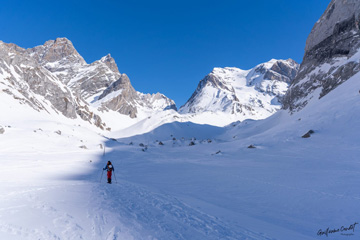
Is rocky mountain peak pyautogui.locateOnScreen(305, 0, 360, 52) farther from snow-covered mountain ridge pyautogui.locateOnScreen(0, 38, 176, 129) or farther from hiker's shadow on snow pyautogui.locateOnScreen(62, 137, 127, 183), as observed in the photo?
snow-covered mountain ridge pyautogui.locateOnScreen(0, 38, 176, 129)

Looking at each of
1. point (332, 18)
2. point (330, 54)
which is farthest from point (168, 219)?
point (332, 18)

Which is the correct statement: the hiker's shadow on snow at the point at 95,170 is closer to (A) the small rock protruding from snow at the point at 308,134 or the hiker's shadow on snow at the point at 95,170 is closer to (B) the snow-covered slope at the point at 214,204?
(B) the snow-covered slope at the point at 214,204

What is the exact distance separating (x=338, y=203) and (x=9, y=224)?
12.6m

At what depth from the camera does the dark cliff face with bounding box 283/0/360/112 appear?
39750 mm

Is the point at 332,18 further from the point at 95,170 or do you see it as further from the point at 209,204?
the point at 95,170

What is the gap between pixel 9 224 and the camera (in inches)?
213

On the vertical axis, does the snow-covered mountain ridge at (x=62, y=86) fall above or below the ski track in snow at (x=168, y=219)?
above

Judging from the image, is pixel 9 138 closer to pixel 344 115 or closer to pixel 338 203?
pixel 338 203

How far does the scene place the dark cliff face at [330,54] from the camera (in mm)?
39750

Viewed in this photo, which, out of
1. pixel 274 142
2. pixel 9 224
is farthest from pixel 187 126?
pixel 9 224

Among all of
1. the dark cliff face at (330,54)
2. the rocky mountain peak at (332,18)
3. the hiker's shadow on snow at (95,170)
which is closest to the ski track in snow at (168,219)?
the hiker's shadow on snow at (95,170)

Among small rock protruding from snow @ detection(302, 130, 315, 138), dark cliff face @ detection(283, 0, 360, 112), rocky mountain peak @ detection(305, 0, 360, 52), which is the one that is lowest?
small rock protruding from snow @ detection(302, 130, 315, 138)

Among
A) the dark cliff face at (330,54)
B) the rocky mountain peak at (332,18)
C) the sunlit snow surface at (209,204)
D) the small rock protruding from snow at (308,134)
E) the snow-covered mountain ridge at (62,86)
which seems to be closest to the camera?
the sunlit snow surface at (209,204)

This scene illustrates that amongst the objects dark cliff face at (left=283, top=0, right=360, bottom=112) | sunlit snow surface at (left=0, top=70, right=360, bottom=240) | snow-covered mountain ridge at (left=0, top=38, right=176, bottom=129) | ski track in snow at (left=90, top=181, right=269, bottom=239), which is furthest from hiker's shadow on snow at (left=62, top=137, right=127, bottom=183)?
snow-covered mountain ridge at (left=0, top=38, right=176, bottom=129)
